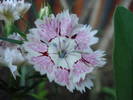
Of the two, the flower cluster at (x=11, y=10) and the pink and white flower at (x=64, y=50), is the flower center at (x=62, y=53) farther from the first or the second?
the flower cluster at (x=11, y=10)

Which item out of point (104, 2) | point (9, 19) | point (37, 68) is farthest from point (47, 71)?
point (104, 2)

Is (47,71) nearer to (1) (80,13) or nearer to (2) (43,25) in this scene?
(2) (43,25)

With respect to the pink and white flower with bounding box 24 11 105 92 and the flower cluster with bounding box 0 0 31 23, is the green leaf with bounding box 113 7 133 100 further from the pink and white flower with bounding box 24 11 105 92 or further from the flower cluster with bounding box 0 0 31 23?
the flower cluster with bounding box 0 0 31 23

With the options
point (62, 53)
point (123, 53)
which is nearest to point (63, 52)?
point (62, 53)

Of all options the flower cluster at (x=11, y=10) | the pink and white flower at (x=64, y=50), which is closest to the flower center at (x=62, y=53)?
the pink and white flower at (x=64, y=50)

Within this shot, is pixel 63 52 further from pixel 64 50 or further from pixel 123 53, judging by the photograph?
pixel 123 53

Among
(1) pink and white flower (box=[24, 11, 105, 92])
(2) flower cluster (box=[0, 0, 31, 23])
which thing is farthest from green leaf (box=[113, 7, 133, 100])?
(2) flower cluster (box=[0, 0, 31, 23])

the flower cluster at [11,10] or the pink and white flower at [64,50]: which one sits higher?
the flower cluster at [11,10]
